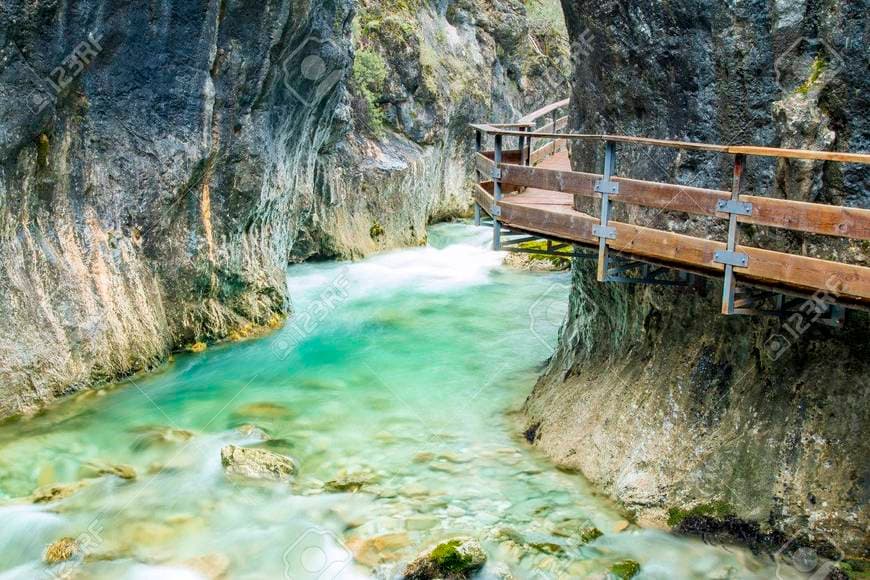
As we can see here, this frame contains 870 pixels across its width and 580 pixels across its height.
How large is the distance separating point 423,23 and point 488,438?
18.6 meters

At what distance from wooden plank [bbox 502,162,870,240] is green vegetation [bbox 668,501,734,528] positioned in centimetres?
279

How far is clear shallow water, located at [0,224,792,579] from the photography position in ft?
27.5

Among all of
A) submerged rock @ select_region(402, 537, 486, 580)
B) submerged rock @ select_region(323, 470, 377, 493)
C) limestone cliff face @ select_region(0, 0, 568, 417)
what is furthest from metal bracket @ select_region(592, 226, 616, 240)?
limestone cliff face @ select_region(0, 0, 568, 417)

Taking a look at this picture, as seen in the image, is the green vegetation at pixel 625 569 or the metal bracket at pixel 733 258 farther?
the green vegetation at pixel 625 569

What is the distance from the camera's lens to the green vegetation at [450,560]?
7.97m

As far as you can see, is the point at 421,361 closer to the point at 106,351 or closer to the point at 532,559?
the point at 106,351

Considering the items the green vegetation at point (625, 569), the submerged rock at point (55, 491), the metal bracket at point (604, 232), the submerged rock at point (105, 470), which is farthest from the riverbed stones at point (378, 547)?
the metal bracket at point (604, 232)

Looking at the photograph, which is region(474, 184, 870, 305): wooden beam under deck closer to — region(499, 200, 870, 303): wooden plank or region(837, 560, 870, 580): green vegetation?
region(499, 200, 870, 303): wooden plank

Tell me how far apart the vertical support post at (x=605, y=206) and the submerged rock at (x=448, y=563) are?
294 cm

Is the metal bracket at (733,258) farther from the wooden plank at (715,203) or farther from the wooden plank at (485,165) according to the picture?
the wooden plank at (485,165)

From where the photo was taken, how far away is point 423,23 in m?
26.6

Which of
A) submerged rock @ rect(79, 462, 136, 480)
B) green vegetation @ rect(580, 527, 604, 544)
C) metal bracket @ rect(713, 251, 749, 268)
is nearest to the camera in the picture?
metal bracket @ rect(713, 251, 749, 268)

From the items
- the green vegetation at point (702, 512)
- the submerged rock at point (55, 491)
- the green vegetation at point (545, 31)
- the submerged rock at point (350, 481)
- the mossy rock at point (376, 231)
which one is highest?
the green vegetation at point (545, 31)

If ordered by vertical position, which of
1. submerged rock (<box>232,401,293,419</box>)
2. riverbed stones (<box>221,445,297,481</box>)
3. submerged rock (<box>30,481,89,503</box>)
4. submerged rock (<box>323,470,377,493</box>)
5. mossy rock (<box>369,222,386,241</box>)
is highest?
mossy rock (<box>369,222,386,241</box>)
